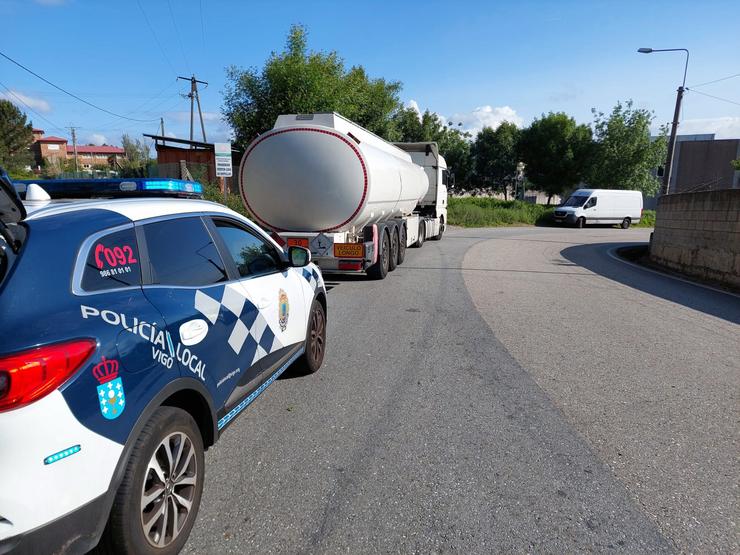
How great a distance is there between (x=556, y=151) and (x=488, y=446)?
4521 cm

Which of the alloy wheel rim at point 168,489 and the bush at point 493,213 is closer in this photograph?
the alloy wheel rim at point 168,489

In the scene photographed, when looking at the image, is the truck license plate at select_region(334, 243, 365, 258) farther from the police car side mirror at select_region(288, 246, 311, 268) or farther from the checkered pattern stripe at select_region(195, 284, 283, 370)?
the checkered pattern stripe at select_region(195, 284, 283, 370)

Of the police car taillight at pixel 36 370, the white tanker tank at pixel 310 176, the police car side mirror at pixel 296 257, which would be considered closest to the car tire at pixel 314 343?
the police car side mirror at pixel 296 257

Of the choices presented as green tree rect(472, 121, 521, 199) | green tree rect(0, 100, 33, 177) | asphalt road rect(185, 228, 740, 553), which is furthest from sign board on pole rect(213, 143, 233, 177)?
green tree rect(0, 100, 33, 177)

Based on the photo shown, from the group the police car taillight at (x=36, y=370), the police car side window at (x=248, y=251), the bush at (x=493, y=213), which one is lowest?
the bush at (x=493, y=213)

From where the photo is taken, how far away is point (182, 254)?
293cm

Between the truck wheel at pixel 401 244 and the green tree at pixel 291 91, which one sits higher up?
the green tree at pixel 291 91

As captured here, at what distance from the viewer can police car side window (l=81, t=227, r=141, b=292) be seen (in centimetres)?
221

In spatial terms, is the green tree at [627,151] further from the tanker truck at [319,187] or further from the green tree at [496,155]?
the tanker truck at [319,187]

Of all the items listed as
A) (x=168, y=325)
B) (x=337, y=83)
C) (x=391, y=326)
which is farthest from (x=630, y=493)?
(x=337, y=83)

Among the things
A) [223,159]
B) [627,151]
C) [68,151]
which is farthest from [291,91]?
[68,151]

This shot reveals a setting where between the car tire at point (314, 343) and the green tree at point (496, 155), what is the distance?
46.4 metres

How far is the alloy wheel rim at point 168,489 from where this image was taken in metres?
2.27

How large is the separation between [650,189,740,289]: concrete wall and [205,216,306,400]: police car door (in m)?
10.5
